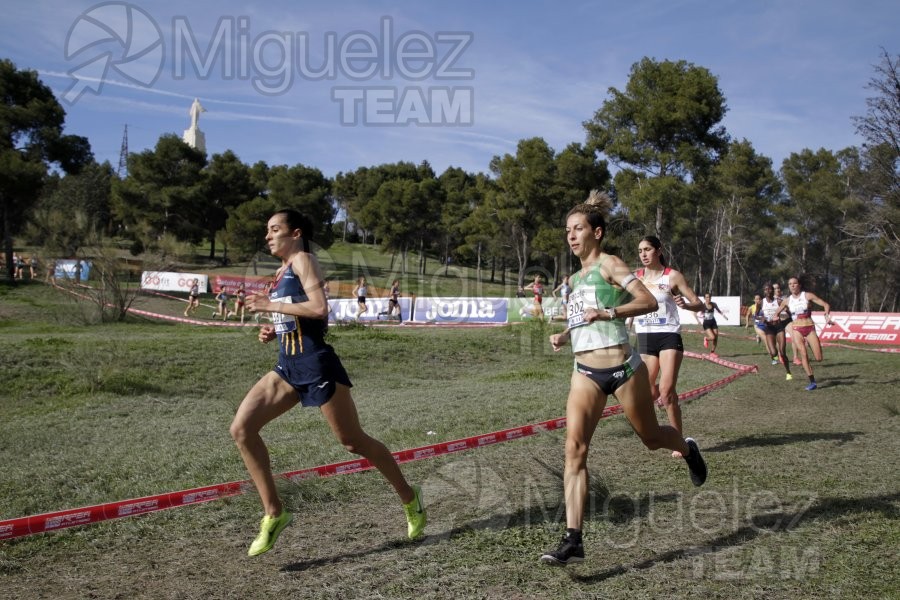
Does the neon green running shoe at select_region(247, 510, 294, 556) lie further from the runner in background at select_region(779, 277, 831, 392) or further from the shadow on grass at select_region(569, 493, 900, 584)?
the runner in background at select_region(779, 277, 831, 392)

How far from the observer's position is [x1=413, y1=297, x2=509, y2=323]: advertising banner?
30766 mm

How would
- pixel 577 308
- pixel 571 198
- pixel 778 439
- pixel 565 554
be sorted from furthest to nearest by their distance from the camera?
pixel 571 198, pixel 778 439, pixel 577 308, pixel 565 554

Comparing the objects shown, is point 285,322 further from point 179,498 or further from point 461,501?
point 461,501

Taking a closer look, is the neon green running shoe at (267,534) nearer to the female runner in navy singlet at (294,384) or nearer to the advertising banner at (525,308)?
the female runner in navy singlet at (294,384)

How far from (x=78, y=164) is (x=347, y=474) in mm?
41677

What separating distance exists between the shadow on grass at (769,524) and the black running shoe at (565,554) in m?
0.09

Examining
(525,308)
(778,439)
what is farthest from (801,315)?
(525,308)

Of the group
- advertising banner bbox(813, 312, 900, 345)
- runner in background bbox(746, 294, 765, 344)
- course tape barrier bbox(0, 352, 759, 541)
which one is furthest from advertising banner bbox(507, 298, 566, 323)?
course tape barrier bbox(0, 352, 759, 541)

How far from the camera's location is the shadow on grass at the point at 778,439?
7.44m

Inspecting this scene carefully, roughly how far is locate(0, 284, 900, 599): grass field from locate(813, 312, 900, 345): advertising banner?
15.6 metres

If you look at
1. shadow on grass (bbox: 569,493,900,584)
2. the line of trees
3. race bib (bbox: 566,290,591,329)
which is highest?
the line of trees

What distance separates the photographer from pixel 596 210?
15.5 ft

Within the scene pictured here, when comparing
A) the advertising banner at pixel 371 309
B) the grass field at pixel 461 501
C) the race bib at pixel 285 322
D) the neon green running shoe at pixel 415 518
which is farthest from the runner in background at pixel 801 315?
the advertising banner at pixel 371 309

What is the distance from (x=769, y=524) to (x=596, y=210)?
243 centimetres
